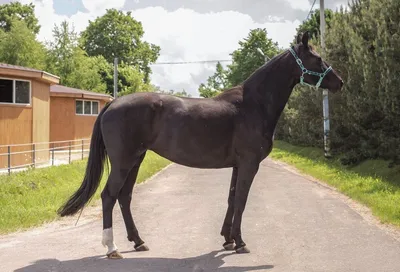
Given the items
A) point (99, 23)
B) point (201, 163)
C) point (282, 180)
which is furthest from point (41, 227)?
point (99, 23)

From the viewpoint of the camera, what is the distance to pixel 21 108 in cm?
1725

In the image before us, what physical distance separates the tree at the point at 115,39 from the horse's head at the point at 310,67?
65533 mm

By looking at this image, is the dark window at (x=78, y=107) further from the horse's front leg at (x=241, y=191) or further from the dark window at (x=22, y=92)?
the horse's front leg at (x=241, y=191)

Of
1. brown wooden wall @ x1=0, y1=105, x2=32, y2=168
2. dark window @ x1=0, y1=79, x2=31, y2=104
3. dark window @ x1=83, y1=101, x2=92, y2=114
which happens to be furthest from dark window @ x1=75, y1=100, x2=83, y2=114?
dark window @ x1=0, y1=79, x2=31, y2=104

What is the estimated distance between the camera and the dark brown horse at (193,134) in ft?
18.8

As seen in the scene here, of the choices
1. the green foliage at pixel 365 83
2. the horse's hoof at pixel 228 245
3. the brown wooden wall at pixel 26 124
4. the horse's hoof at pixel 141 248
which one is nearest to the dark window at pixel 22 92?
the brown wooden wall at pixel 26 124

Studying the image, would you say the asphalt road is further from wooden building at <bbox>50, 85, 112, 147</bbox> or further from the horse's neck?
wooden building at <bbox>50, 85, 112, 147</bbox>

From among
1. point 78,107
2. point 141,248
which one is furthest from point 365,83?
point 78,107

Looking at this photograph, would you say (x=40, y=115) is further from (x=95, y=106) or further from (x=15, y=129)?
(x=95, y=106)

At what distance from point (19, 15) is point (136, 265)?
2687 inches

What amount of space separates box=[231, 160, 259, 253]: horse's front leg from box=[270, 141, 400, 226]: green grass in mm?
3346

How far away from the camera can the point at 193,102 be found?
5.97 m

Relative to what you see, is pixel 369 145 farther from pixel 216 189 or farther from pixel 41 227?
pixel 41 227

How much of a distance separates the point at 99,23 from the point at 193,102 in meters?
69.5
